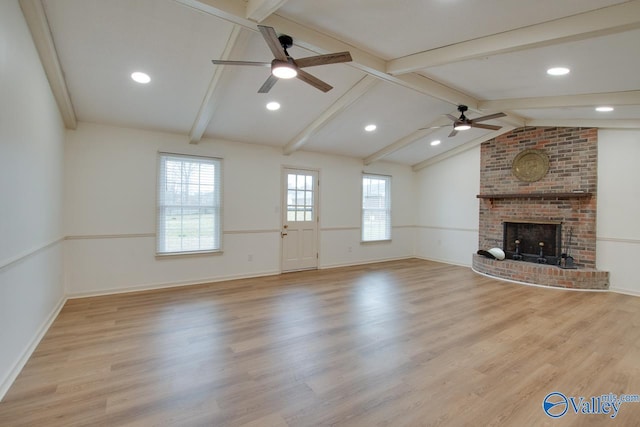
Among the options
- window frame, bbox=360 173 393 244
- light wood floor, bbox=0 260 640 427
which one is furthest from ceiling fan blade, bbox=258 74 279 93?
window frame, bbox=360 173 393 244

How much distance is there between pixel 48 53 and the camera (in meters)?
2.96

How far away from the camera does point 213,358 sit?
2.73 meters

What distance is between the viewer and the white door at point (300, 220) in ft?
20.7

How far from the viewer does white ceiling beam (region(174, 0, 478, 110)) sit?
260cm

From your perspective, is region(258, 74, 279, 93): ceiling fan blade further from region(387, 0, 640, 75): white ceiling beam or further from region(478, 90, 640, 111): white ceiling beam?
region(478, 90, 640, 111): white ceiling beam

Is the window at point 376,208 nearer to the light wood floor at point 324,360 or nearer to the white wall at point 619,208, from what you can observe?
the light wood floor at point 324,360

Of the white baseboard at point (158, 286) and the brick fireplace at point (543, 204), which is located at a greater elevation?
the brick fireplace at point (543, 204)

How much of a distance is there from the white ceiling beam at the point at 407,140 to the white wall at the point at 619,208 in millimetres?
2613

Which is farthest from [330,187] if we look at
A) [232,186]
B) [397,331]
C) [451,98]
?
[397,331]

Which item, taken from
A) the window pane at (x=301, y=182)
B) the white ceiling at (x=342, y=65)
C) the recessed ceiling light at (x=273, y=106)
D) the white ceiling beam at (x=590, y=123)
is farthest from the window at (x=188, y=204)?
the white ceiling beam at (x=590, y=123)

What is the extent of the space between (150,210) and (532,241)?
22.8ft

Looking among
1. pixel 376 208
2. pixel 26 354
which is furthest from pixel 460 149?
pixel 26 354

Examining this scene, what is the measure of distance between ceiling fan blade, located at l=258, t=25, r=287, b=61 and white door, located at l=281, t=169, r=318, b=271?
3636 millimetres

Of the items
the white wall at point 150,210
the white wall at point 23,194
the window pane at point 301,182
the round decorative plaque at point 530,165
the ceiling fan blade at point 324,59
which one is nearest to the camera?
the white wall at point 23,194
